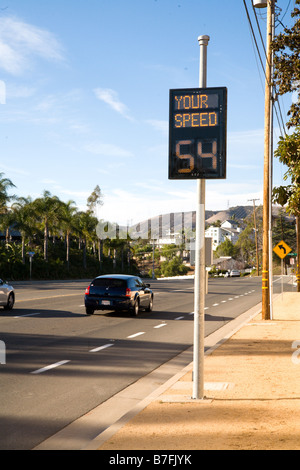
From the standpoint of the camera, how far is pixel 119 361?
12031 mm

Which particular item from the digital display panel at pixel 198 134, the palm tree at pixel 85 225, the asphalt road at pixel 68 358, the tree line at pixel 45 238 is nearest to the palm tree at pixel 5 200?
the tree line at pixel 45 238

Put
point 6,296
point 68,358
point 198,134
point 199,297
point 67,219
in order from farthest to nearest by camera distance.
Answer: point 67,219 → point 6,296 → point 68,358 → point 198,134 → point 199,297

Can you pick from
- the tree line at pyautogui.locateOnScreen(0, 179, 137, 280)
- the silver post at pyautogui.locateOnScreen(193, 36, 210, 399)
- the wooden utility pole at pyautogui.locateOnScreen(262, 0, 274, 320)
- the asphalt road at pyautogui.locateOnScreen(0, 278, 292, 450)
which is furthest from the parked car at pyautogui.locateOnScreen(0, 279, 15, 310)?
the tree line at pyautogui.locateOnScreen(0, 179, 137, 280)

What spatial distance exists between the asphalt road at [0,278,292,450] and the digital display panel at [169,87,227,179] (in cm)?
358

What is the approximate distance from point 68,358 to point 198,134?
5839mm

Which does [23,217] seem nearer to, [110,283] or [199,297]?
[110,283]

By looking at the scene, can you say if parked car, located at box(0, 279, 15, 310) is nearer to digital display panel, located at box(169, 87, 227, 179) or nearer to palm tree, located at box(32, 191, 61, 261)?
digital display panel, located at box(169, 87, 227, 179)

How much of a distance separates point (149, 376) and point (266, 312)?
11294mm

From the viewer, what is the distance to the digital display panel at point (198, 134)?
320 inches

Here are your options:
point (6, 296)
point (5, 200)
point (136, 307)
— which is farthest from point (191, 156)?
point (5, 200)

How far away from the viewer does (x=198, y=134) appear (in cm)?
824

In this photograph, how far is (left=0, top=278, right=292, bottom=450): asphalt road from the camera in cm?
762
